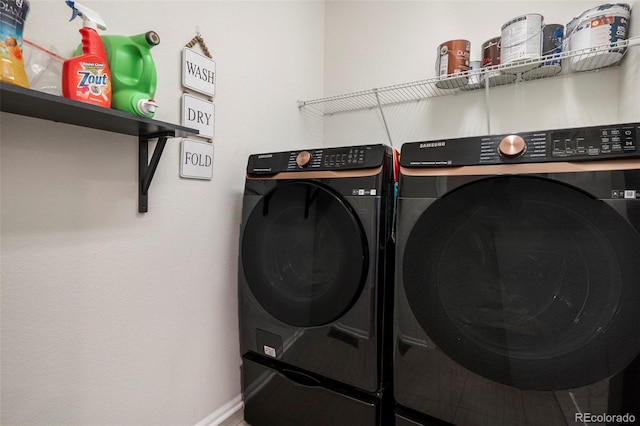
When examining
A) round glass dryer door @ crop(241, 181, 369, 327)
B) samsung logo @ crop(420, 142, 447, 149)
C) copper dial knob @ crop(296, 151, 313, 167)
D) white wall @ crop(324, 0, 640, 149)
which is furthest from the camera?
white wall @ crop(324, 0, 640, 149)

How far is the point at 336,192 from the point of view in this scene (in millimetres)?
1103

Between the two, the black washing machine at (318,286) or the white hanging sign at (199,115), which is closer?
the black washing machine at (318,286)

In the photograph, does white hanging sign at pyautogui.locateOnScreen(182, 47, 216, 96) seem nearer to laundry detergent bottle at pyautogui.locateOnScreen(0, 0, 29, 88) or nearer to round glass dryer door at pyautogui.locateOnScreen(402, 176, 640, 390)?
laundry detergent bottle at pyautogui.locateOnScreen(0, 0, 29, 88)

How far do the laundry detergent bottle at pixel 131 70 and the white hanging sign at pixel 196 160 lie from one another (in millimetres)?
318

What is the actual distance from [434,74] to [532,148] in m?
1.02

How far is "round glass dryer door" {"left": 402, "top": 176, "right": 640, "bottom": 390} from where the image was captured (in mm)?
724

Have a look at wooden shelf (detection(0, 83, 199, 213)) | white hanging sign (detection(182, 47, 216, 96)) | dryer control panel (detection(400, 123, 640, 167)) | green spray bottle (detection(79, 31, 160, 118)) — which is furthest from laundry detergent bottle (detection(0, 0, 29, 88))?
dryer control panel (detection(400, 123, 640, 167))

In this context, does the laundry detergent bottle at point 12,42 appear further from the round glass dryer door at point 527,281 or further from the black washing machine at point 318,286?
the round glass dryer door at point 527,281

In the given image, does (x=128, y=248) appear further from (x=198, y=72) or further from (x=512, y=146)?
(x=512, y=146)

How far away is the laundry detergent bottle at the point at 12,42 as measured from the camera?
663 mm

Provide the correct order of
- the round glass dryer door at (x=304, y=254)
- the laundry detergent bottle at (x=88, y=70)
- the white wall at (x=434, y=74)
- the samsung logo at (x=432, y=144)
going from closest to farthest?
the laundry detergent bottle at (x=88, y=70) < the samsung logo at (x=432, y=144) < the round glass dryer door at (x=304, y=254) < the white wall at (x=434, y=74)

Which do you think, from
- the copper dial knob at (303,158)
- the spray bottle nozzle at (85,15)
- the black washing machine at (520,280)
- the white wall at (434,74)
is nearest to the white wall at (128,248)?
the spray bottle nozzle at (85,15)

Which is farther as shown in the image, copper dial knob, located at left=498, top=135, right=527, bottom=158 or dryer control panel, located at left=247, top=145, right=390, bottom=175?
dryer control panel, located at left=247, top=145, right=390, bottom=175

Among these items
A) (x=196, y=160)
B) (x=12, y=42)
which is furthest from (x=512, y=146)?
(x=12, y=42)
